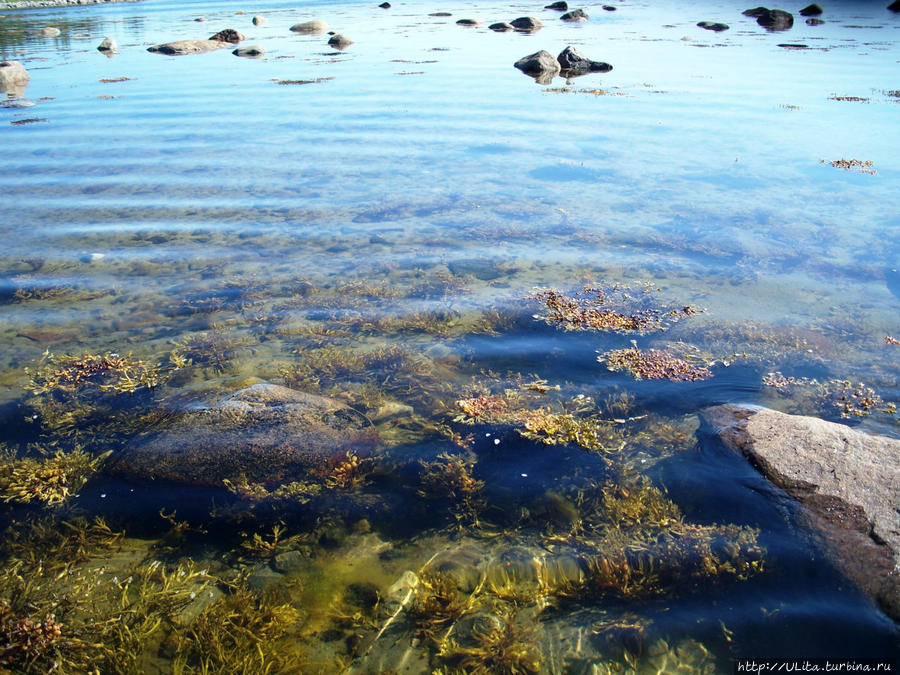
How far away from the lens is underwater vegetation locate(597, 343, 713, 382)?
6.85 meters

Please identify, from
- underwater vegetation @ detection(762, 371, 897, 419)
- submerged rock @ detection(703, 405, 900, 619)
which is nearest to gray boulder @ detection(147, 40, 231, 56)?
underwater vegetation @ detection(762, 371, 897, 419)

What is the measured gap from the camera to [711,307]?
332 inches

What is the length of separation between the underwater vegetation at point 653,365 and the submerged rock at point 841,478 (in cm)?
95

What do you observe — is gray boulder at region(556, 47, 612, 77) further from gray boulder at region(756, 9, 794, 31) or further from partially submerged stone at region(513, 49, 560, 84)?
gray boulder at region(756, 9, 794, 31)

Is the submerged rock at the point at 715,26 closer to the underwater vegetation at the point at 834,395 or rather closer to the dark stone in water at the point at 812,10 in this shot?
the dark stone in water at the point at 812,10

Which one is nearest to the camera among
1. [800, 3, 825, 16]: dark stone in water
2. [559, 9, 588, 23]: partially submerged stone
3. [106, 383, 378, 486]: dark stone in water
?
[106, 383, 378, 486]: dark stone in water

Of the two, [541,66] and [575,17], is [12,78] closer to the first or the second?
[541,66]

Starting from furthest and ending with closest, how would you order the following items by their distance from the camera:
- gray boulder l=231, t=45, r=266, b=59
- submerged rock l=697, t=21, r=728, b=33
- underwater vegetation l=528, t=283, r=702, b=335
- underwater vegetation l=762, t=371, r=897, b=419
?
submerged rock l=697, t=21, r=728, b=33
gray boulder l=231, t=45, r=266, b=59
underwater vegetation l=528, t=283, r=702, b=335
underwater vegetation l=762, t=371, r=897, b=419

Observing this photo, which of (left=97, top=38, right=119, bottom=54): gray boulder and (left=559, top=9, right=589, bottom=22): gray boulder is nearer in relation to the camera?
(left=97, top=38, right=119, bottom=54): gray boulder

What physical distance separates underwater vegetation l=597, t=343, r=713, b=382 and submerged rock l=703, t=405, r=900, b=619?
0.95m

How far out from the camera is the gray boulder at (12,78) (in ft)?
82.7

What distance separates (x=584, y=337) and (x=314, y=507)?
4.28m

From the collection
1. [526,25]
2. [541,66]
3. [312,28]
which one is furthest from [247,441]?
[312,28]

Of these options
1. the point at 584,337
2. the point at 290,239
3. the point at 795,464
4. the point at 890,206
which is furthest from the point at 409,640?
the point at 890,206
